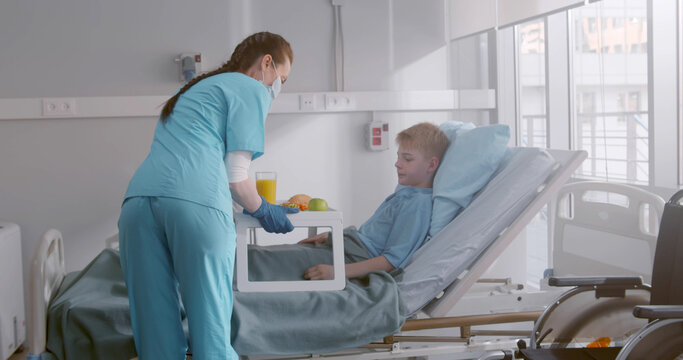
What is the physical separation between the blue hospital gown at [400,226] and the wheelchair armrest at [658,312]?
92 centimetres

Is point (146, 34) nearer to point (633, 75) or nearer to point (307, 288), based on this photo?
point (307, 288)

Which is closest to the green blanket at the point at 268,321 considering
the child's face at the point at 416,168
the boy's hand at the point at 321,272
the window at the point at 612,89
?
the boy's hand at the point at 321,272

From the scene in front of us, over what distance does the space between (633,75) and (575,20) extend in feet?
2.00

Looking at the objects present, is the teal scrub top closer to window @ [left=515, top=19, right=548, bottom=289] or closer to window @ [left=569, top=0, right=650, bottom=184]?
window @ [left=569, top=0, right=650, bottom=184]

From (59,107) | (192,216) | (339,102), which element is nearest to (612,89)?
(339,102)

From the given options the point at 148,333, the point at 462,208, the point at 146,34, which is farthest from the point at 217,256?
the point at 146,34

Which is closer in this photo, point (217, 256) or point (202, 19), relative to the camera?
point (217, 256)

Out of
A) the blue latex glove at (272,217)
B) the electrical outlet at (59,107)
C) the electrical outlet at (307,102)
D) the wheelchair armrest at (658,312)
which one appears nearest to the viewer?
the wheelchair armrest at (658,312)

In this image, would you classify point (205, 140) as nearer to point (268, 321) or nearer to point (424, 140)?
point (268, 321)

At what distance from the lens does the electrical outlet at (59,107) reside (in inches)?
131

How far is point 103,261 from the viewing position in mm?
2170

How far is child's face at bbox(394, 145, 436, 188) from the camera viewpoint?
2383 mm

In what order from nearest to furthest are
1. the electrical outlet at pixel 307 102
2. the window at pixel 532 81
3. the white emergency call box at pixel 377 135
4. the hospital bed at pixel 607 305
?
the hospital bed at pixel 607 305 → the electrical outlet at pixel 307 102 → the white emergency call box at pixel 377 135 → the window at pixel 532 81

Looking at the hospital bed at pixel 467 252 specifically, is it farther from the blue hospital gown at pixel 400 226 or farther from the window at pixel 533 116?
the window at pixel 533 116
